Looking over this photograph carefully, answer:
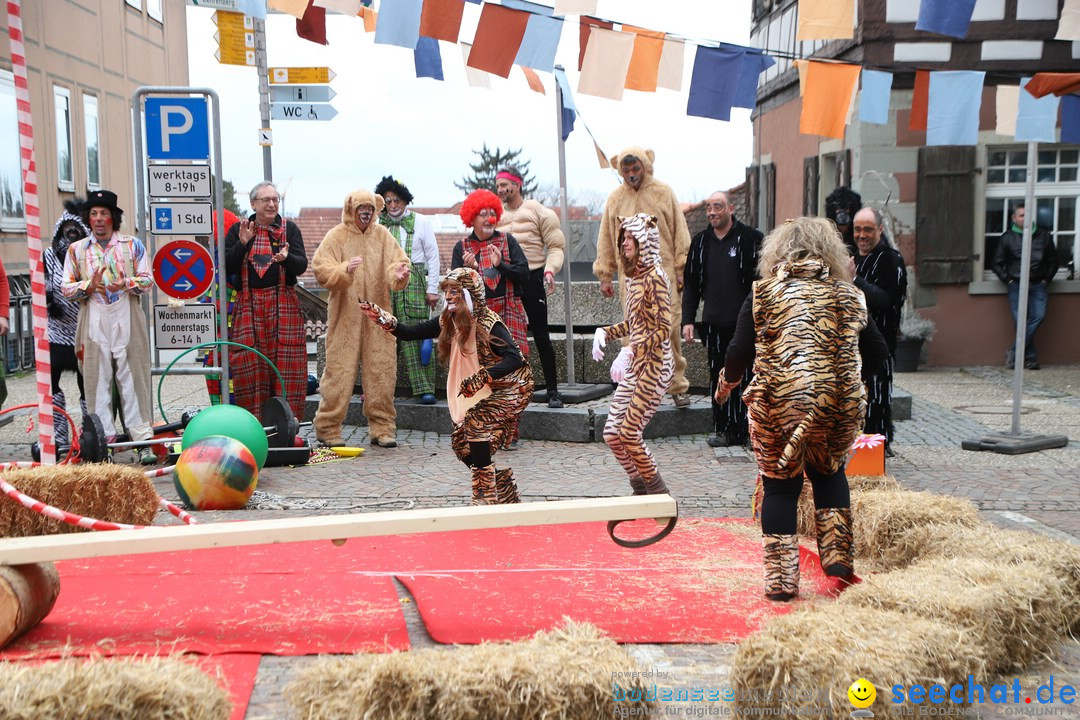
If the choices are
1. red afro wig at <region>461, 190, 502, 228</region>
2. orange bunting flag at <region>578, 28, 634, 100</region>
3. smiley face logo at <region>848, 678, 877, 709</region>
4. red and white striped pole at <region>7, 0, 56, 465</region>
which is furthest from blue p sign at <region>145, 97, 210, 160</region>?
smiley face logo at <region>848, 678, 877, 709</region>

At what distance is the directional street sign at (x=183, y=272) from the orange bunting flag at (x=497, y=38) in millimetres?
2556

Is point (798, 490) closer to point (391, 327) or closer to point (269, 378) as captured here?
point (391, 327)

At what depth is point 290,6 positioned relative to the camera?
8836 mm

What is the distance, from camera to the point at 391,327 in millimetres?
7539

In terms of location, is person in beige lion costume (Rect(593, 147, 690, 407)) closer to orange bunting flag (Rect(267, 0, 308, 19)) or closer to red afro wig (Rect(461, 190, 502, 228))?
red afro wig (Rect(461, 190, 502, 228))

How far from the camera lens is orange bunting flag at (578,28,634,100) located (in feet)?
32.0

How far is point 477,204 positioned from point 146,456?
3.23 m

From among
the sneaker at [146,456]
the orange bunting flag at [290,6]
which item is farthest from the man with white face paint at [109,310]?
the orange bunting flag at [290,6]

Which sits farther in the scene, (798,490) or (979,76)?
(979,76)

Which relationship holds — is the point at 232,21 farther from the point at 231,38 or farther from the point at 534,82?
the point at 534,82

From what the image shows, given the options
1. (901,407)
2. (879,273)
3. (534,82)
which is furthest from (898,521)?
(534,82)

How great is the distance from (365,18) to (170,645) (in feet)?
23.5

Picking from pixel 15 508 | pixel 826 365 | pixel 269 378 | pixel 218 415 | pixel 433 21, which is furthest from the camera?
pixel 269 378

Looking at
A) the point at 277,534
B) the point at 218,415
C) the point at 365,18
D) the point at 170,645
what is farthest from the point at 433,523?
the point at 365,18
